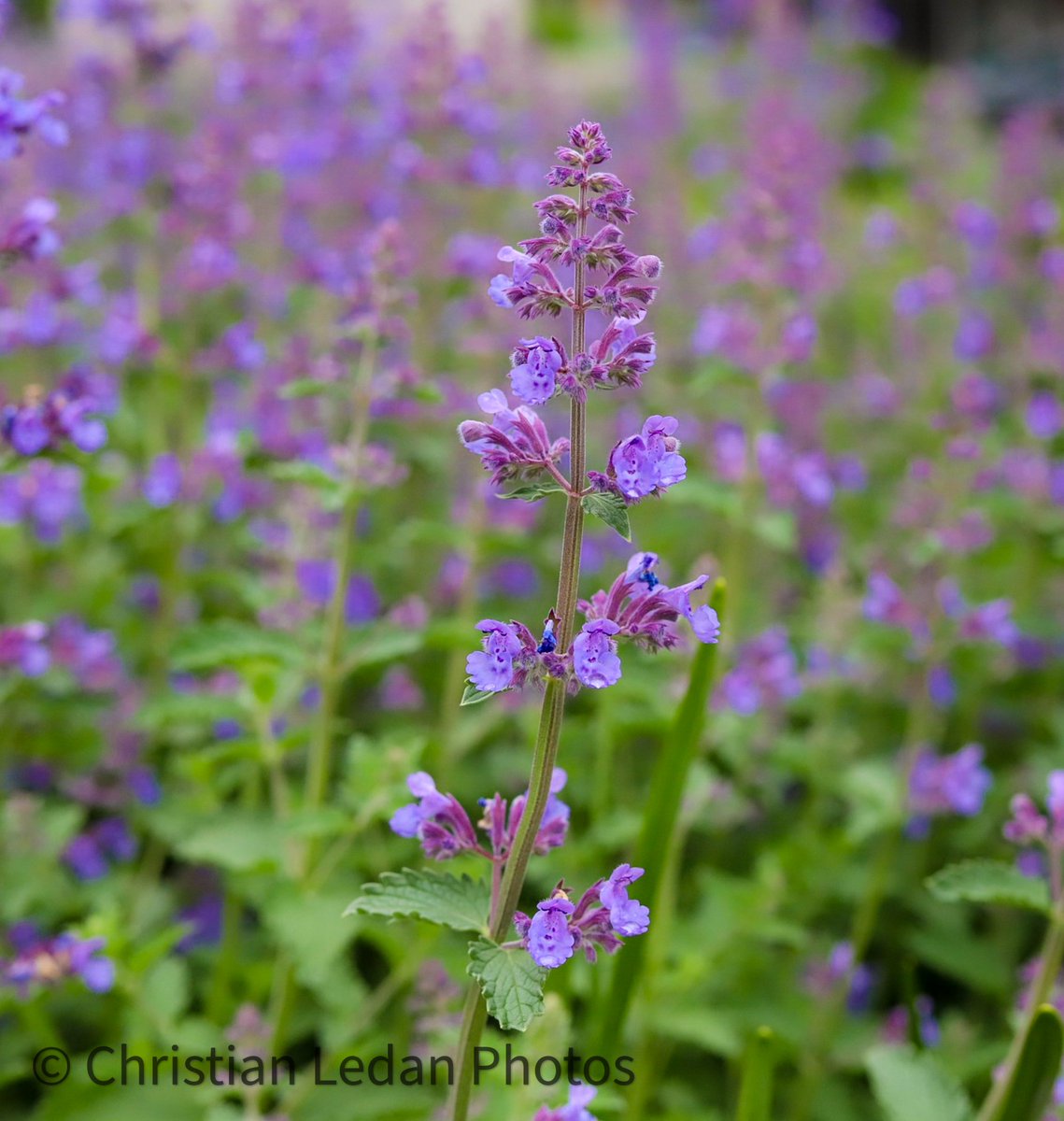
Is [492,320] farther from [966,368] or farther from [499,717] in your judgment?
[966,368]

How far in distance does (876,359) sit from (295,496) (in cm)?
408

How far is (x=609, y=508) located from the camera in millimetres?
1749

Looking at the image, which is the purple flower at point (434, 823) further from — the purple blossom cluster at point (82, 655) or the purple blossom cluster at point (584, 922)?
the purple blossom cluster at point (82, 655)

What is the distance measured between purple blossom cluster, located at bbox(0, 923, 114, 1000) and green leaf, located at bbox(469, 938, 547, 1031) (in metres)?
1.38

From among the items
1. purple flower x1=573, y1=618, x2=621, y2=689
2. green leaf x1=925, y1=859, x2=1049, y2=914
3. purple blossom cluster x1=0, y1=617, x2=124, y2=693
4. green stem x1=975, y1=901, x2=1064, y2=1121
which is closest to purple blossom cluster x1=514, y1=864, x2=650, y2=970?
purple flower x1=573, y1=618, x2=621, y2=689

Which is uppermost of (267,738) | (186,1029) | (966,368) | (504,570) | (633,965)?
(966,368)

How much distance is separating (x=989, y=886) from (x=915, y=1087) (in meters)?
0.44

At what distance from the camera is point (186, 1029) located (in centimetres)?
295

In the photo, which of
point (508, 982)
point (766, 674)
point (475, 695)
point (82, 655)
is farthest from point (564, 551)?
point (82, 655)

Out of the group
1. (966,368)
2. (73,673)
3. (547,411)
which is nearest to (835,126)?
(966,368)

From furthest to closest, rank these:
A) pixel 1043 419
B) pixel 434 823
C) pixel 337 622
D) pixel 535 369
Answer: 1. pixel 1043 419
2. pixel 337 622
3. pixel 434 823
4. pixel 535 369

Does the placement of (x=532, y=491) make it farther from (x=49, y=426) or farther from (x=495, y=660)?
(x=49, y=426)

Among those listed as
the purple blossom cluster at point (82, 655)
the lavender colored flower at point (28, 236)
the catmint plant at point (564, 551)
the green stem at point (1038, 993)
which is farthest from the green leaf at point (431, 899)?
the purple blossom cluster at point (82, 655)

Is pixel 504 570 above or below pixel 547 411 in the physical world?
below
